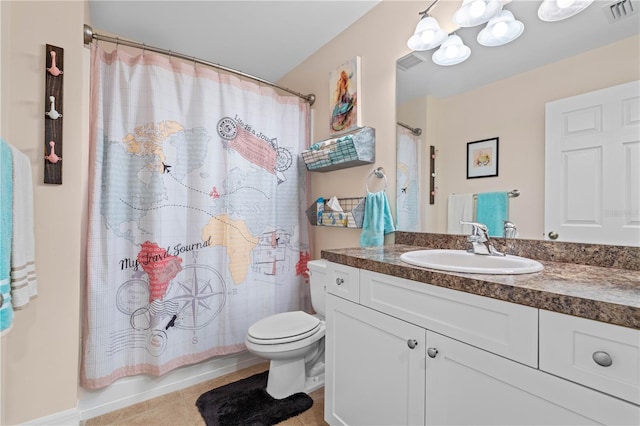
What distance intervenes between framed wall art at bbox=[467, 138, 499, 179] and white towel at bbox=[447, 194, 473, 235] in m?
0.11

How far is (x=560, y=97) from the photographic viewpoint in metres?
1.13

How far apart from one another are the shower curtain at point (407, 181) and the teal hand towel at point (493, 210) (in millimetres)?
342

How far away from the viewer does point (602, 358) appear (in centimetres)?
64

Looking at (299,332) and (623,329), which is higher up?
(623,329)

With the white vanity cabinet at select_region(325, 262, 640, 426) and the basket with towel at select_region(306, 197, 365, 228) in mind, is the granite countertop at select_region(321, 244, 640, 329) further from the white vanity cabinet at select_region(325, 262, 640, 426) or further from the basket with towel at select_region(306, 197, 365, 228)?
the basket with towel at select_region(306, 197, 365, 228)

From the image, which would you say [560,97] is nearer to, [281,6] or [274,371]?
[281,6]

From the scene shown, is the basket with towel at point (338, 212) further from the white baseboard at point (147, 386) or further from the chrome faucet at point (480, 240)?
the white baseboard at point (147, 386)

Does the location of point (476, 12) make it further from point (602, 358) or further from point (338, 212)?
point (602, 358)

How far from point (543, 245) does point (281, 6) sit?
75.7 inches

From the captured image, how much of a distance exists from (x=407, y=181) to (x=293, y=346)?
1.14 metres

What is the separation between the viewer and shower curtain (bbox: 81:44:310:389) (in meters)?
1.58

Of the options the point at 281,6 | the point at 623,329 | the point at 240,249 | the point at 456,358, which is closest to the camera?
the point at 623,329

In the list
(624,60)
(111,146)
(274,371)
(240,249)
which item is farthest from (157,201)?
(624,60)

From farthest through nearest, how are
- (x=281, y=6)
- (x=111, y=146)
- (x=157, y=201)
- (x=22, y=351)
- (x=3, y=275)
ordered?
(x=281, y=6), (x=157, y=201), (x=111, y=146), (x=22, y=351), (x=3, y=275)
